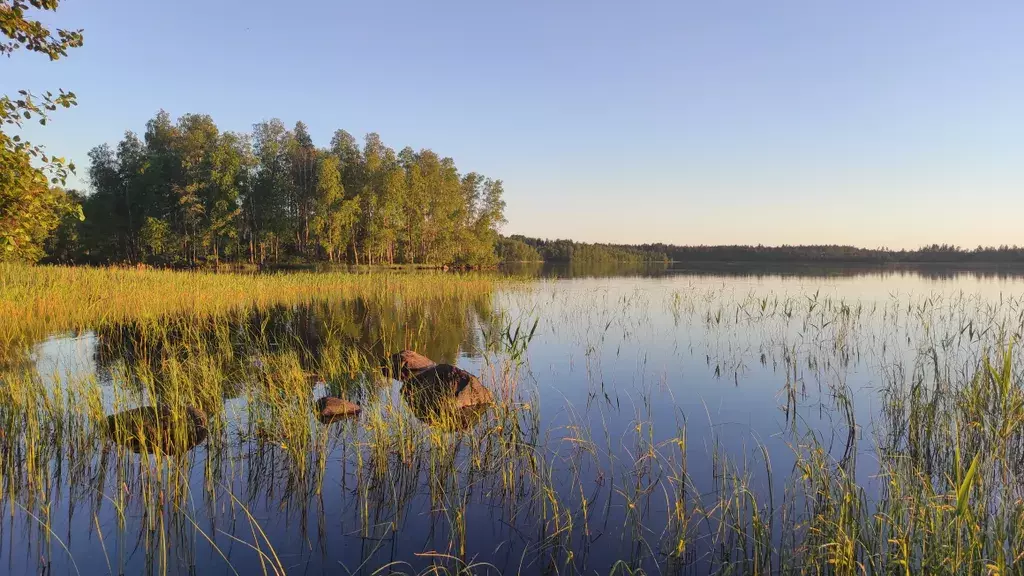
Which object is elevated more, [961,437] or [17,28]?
[17,28]

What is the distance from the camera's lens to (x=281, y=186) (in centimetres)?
6000

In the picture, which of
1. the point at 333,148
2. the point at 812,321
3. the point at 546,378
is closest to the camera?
the point at 546,378

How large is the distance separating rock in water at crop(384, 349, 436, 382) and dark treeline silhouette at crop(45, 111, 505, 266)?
49249 millimetres

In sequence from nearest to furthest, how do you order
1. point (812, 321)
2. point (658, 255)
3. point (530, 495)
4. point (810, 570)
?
point (810, 570) → point (530, 495) → point (812, 321) → point (658, 255)

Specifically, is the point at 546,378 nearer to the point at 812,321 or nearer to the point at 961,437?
the point at 961,437

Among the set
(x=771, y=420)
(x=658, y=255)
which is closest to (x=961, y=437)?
(x=771, y=420)

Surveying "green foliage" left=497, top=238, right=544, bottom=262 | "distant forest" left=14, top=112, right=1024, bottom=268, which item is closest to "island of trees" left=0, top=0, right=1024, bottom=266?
"distant forest" left=14, top=112, right=1024, bottom=268

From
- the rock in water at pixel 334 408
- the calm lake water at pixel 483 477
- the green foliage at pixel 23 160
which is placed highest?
the green foliage at pixel 23 160

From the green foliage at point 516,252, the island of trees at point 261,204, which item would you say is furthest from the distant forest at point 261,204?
the green foliage at point 516,252

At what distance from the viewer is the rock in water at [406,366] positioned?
1108 cm

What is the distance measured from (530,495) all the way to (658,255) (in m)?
149

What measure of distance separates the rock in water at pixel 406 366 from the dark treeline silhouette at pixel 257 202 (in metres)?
49.2

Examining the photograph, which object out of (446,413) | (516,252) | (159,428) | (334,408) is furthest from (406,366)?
(516,252)

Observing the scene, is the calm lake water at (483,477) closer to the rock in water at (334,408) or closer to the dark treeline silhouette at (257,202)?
the rock in water at (334,408)
